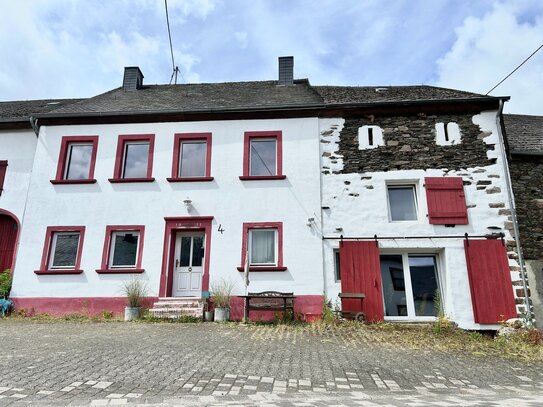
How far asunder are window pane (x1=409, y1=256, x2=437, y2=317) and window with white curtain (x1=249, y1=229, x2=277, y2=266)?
3702mm

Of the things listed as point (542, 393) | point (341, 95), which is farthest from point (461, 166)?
point (542, 393)

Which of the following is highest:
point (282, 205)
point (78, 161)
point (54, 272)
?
point (78, 161)

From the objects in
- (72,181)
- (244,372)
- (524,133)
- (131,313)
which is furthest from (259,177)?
(524,133)

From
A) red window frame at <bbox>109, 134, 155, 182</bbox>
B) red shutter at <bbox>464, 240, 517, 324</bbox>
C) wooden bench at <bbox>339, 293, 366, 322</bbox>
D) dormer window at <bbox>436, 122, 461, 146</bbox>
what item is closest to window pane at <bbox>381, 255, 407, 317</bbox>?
wooden bench at <bbox>339, 293, 366, 322</bbox>

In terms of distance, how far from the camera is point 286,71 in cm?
1497

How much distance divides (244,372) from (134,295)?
19.7 feet

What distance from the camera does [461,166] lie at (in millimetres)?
10594

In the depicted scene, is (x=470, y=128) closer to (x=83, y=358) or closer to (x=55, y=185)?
(x=83, y=358)

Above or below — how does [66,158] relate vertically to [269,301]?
above

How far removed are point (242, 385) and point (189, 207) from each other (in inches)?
282

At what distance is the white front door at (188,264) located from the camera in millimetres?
10555

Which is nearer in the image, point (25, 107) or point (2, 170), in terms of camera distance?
point (2, 170)

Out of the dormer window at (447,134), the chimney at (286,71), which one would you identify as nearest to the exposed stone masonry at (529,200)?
the dormer window at (447,134)

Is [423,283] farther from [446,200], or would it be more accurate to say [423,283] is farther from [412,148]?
[412,148]
